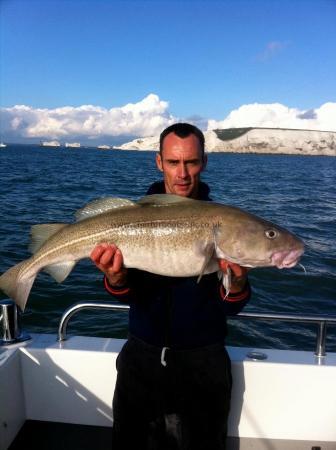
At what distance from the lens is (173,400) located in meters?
3.22

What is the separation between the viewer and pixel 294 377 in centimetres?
378

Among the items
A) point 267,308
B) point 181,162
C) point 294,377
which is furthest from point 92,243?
point 267,308

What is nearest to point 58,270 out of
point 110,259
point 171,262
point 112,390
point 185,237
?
point 110,259

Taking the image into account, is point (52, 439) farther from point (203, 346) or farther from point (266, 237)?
point (266, 237)

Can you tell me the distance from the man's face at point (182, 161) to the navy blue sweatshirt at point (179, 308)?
79 centimetres

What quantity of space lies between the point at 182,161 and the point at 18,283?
1757 millimetres

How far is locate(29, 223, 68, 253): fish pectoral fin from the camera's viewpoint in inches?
143

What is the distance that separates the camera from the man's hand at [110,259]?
10.4 ft

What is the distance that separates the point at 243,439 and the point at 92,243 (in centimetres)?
247

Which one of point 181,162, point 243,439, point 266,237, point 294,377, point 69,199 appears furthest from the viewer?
point 69,199

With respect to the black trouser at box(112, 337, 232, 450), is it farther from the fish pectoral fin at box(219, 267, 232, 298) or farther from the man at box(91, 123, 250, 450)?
the fish pectoral fin at box(219, 267, 232, 298)

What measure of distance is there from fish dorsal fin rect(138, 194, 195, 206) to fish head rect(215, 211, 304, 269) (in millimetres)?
361

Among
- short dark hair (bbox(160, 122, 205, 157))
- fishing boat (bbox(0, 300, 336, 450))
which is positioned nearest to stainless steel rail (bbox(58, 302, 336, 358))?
fishing boat (bbox(0, 300, 336, 450))

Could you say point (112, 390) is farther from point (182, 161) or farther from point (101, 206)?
point (182, 161)
